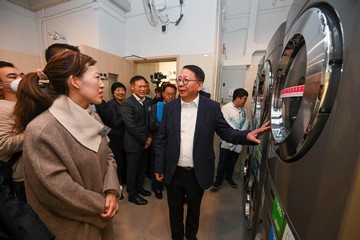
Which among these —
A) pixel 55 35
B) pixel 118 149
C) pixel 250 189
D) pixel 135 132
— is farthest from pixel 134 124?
pixel 55 35

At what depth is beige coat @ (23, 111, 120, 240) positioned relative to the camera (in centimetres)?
63

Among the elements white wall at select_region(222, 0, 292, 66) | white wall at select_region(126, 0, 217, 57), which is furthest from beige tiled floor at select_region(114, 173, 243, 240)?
white wall at select_region(222, 0, 292, 66)

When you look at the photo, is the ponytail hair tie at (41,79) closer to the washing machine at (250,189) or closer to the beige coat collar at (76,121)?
the beige coat collar at (76,121)

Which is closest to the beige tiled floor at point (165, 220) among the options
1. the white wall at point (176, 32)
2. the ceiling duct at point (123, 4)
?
the white wall at point (176, 32)

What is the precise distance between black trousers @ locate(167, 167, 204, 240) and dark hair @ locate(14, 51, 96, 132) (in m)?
0.91

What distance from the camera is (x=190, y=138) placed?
1204mm

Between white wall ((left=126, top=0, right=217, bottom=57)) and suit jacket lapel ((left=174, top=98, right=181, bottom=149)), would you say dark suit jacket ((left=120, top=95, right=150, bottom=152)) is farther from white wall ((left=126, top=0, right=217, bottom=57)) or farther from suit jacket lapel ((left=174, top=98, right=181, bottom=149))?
white wall ((left=126, top=0, right=217, bottom=57))

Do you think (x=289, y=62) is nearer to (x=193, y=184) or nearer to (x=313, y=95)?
(x=313, y=95)

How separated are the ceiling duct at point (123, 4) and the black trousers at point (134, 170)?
2.40 m

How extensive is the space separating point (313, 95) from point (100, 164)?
88cm

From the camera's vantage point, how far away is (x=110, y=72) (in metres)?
2.57

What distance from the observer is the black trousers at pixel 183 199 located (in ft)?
4.09

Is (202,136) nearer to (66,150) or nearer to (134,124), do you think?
(66,150)

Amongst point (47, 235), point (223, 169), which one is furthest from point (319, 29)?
point (223, 169)
